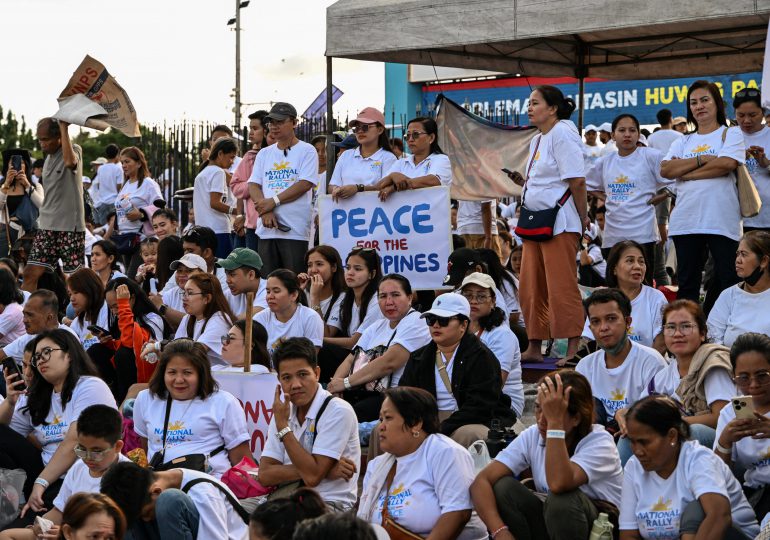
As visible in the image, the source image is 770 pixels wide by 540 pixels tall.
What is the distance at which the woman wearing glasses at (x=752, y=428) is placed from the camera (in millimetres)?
5602

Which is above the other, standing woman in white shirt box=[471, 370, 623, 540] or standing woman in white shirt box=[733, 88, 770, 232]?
standing woman in white shirt box=[733, 88, 770, 232]

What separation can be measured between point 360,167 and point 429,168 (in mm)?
692

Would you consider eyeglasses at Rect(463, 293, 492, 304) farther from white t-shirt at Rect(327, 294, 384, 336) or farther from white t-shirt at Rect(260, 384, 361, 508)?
white t-shirt at Rect(260, 384, 361, 508)

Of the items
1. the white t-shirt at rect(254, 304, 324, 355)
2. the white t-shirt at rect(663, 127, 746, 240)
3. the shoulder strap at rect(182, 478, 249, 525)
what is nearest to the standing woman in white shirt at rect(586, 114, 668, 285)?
the white t-shirt at rect(663, 127, 746, 240)

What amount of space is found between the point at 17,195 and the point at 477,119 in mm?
5713

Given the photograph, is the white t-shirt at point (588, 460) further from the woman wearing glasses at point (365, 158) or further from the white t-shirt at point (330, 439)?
the woman wearing glasses at point (365, 158)

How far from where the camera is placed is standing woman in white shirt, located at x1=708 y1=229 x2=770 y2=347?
718 cm

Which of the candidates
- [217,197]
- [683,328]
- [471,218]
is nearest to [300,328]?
[683,328]

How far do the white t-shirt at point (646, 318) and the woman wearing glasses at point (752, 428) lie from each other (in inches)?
78.0

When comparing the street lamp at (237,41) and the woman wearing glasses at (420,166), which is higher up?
the street lamp at (237,41)

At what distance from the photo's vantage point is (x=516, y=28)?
31.2 feet

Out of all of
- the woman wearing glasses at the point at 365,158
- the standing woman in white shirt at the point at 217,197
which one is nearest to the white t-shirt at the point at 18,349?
the woman wearing glasses at the point at 365,158

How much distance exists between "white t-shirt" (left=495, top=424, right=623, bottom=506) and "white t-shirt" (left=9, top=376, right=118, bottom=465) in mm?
2773

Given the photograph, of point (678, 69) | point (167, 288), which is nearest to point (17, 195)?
point (167, 288)
